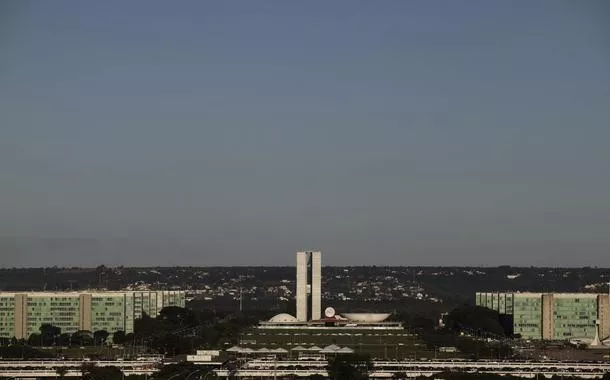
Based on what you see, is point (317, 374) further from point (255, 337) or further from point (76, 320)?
point (76, 320)

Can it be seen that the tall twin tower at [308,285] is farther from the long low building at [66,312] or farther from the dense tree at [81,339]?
the long low building at [66,312]

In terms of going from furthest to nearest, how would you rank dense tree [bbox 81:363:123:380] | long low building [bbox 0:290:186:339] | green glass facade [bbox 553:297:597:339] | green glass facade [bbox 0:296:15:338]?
green glass facade [bbox 553:297:597:339], long low building [bbox 0:290:186:339], green glass facade [bbox 0:296:15:338], dense tree [bbox 81:363:123:380]

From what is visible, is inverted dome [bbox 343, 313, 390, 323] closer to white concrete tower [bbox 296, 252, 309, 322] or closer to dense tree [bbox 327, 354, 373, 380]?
white concrete tower [bbox 296, 252, 309, 322]

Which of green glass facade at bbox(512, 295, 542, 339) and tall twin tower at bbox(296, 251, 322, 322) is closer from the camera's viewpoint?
tall twin tower at bbox(296, 251, 322, 322)

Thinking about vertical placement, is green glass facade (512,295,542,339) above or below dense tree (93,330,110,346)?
above

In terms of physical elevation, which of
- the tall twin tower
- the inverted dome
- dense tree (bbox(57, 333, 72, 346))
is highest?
the tall twin tower

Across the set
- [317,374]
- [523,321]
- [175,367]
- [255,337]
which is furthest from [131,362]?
[523,321]

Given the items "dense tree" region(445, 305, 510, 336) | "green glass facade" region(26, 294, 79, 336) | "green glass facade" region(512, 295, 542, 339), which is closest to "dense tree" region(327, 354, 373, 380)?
"dense tree" region(445, 305, 510, 336)
